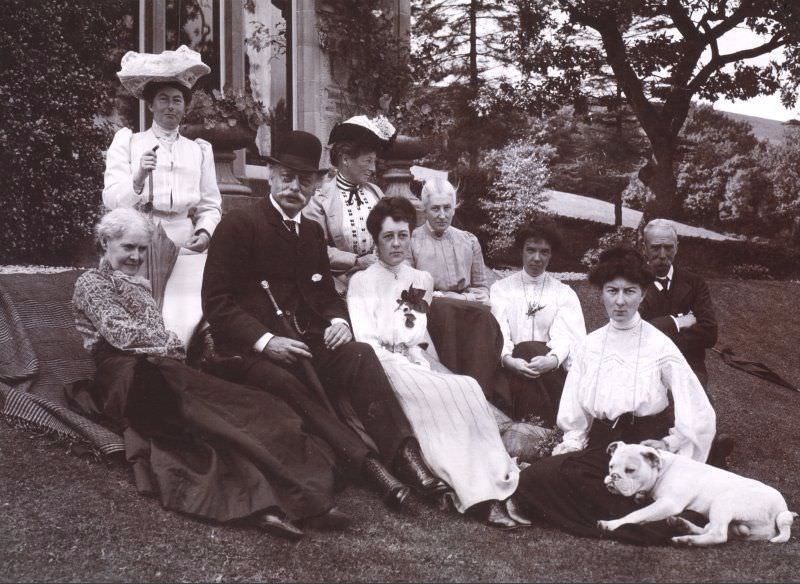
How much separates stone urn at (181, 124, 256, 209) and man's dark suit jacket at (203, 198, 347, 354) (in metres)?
3.38

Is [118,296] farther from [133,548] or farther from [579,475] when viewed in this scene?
[579,475]

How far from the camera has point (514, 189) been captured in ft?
66.6

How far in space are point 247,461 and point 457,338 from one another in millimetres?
1748

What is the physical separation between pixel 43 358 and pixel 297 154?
6.14ft

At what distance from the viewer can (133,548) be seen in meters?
3.56

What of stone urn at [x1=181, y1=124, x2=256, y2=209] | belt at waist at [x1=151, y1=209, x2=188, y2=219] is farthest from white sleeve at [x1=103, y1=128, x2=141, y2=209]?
stone urn at [x1=181, y1=124, x2=256, y2=209]

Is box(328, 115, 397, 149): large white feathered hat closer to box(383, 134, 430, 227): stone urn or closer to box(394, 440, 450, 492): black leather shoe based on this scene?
box(394, 440, 450, 492): black leather shoe

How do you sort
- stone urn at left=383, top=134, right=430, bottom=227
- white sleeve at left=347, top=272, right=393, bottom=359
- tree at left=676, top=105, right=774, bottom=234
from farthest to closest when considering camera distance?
1. tree at left=676, top=105, right=774, bottom=234
2. stone urn at left=383, top=134, right=430, bottom=227
3. white sleeve at left=347, top=272, right=393, bottom=359

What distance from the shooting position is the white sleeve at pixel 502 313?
5.49 meters

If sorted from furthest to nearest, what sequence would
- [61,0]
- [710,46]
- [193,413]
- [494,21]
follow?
1. [494,21]
2. [710,46]
3. [61,0]
4. [193,413]

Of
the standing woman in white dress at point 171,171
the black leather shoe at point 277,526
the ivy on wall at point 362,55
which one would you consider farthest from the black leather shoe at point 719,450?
the ivy on wall at point 362,55

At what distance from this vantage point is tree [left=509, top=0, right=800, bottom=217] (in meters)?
15.0

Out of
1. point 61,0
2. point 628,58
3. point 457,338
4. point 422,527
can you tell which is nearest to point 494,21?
point 628,58

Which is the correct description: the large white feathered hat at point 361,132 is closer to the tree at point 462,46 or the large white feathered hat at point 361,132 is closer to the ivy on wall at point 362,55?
the ivy on wall at point 362,55
